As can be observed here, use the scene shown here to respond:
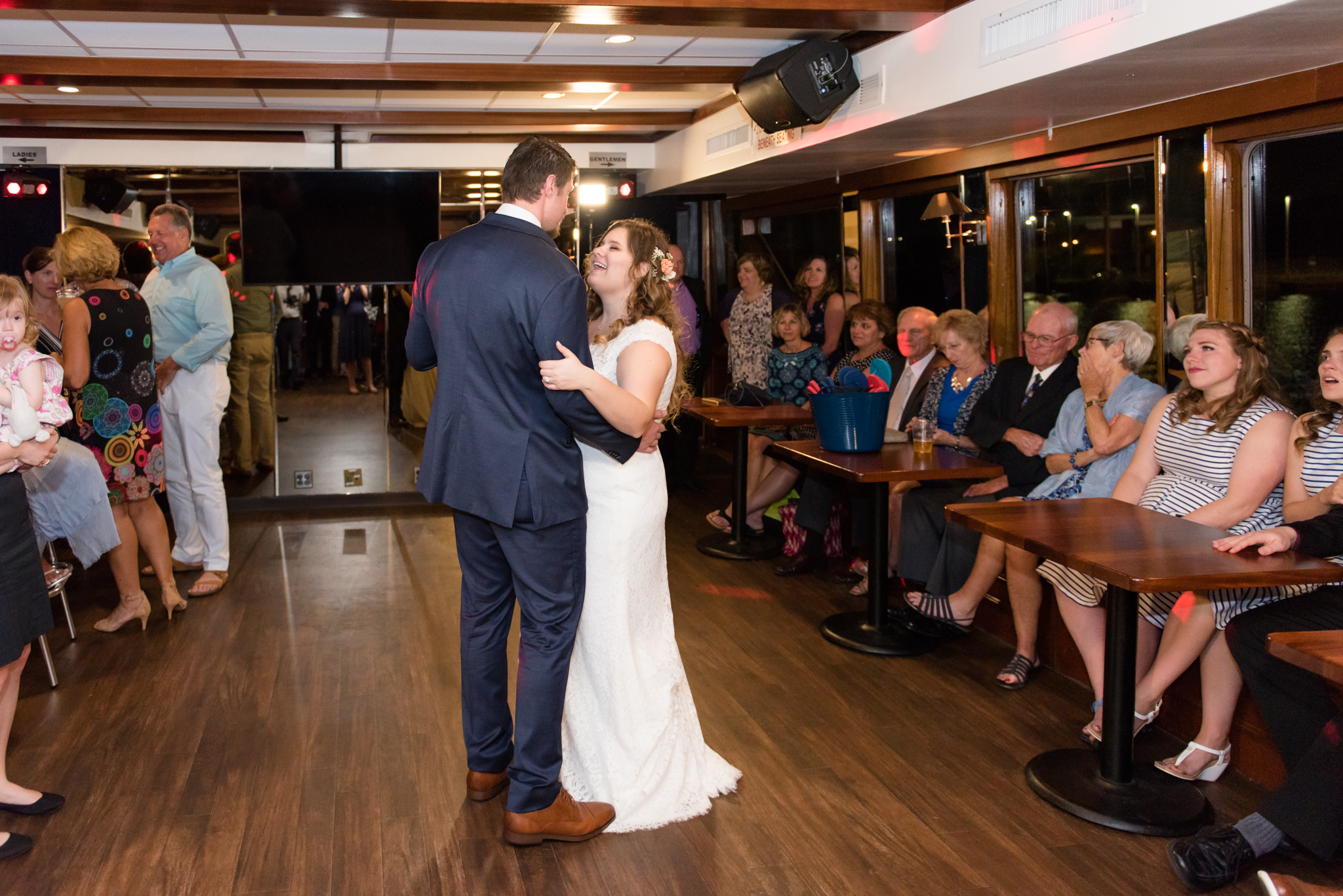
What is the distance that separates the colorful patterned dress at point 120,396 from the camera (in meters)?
4.34

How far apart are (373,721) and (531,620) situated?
1.23 m

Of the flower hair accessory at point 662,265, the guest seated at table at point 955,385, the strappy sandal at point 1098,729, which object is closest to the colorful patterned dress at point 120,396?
the flower hair accessory at point 662,265

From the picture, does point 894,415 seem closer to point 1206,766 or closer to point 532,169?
point 1206,766

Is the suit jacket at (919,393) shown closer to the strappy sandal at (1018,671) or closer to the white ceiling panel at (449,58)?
the strappy sandal at (1018,671)

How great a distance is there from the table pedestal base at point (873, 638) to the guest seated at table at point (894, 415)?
2.34ft

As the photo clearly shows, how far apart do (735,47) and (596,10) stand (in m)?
1.25

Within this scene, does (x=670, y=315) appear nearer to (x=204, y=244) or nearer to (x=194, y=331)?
(x=194, y=331)

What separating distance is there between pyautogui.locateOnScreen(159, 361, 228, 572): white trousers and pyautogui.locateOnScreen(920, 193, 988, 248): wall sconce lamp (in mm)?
3703

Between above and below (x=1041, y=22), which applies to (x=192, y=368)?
below

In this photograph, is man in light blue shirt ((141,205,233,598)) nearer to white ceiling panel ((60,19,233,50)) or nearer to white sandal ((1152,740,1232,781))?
white ceiling panel ((60,19,233,50))

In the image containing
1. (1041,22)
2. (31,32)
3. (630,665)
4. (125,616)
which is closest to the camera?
(630,665)

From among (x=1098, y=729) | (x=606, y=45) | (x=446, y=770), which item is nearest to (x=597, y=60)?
(x=606, y=45)

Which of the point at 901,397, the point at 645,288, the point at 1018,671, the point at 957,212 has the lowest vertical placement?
the point at 1018,671

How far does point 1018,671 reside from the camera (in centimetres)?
398
